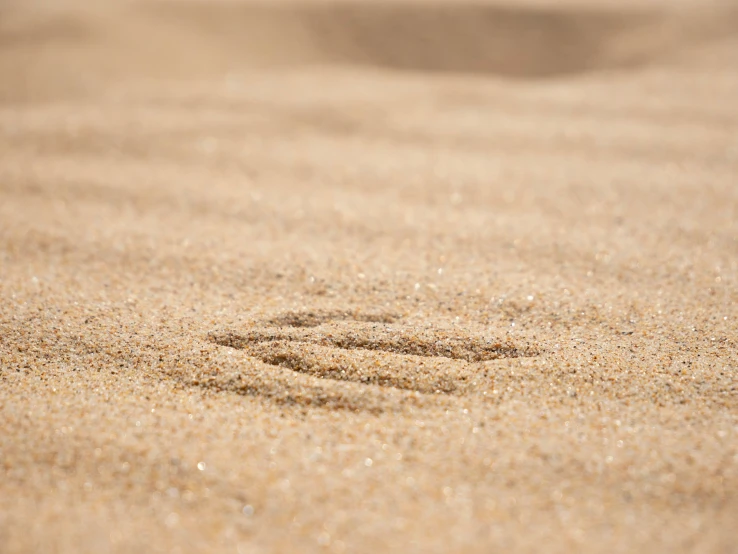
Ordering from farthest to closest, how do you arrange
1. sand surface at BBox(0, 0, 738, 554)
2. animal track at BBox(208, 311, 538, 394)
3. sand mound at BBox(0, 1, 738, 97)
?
1. sand mound at BBox(0, 1, 738, 97)
2. animal track at BBox(208, 311, 538, 394)
3. sand surface at BBox(0, 0, 738, 554)

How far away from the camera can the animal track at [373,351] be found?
1338mm

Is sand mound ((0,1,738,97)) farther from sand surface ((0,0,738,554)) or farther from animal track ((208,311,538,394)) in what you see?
animal track ((208,311,538,394))

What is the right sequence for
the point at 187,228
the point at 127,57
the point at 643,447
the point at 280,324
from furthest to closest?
the point at 127,57
the point at 187,228
the point at 280,324
the point at 643,447

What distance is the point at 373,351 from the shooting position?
4.65ft

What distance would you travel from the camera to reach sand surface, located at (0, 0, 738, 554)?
3.42 feet

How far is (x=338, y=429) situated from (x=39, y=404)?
55cm

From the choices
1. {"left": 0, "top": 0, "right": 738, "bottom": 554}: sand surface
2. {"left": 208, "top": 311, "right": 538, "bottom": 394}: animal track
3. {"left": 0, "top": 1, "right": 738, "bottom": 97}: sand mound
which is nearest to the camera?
{"left": 0, "top": 0, "right": 738, "bottom": 554}: sand surface

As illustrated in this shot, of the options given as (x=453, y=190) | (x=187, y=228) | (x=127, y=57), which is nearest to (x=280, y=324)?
(x=187, y=228)

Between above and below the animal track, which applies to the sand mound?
above

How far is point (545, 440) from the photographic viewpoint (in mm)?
1162

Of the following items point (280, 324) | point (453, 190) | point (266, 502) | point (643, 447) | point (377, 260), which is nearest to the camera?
point (266, 502)

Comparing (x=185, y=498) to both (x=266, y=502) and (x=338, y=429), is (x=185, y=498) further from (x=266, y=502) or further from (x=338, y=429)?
(x=338, y=429)

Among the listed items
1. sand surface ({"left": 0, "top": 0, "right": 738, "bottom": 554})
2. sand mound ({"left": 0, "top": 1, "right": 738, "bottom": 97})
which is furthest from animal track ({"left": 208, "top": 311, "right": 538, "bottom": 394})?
sand mound ({"left": 0, "top": 1, "right": 738, "bottom": 97})

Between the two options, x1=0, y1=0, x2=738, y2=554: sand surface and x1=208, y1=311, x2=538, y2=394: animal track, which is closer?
x1=0, y1=0, x2=738, y2=554: sand surface
